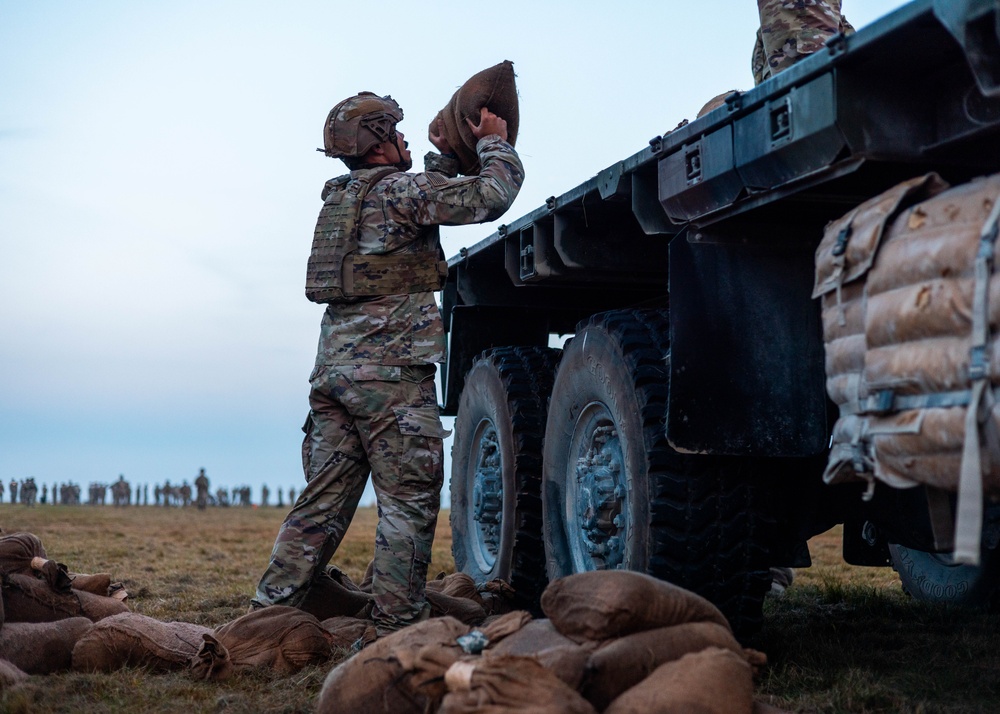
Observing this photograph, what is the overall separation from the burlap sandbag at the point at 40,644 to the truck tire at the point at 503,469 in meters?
2.09

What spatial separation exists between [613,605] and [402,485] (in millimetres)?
1832

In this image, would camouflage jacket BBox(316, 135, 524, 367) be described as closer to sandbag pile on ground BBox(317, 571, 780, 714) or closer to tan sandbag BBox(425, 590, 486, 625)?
tan sandbag BBox(425, 590, 486, 625)

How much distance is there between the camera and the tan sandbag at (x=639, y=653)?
280 centimetres

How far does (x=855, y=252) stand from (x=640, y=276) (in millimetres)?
2353

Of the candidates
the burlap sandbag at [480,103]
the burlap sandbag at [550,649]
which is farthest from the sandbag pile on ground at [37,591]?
the burlap sandbag at [480,103]

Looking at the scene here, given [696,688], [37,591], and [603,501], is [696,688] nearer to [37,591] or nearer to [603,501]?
[603,501]

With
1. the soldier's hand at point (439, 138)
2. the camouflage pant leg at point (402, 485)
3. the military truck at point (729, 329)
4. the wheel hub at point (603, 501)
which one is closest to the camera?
the military truck at point (729, 329)

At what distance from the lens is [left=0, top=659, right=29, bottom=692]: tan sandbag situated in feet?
12.0

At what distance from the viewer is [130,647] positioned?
13.5 ft

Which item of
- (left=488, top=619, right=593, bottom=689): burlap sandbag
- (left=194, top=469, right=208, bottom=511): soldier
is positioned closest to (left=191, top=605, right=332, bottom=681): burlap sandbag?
(left=488, top=619, right=593, bottom=689): burlap sandbag

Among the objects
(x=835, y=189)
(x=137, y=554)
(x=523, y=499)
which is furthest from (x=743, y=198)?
(x=137, y=554)

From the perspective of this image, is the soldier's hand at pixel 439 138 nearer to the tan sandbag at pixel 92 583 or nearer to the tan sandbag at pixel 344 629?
the tan sandbag at pixel 344 629

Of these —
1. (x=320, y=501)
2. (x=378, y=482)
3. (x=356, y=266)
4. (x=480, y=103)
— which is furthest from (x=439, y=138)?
(x=320, y=501)

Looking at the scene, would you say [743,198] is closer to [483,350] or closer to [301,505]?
[301,505]
